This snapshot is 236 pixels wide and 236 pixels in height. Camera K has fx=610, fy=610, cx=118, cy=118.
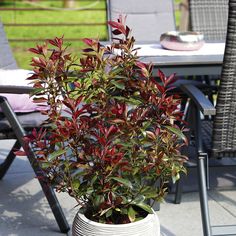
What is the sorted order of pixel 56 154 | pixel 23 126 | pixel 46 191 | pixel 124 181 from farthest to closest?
1. pixel 23 126
2. pixel 46 191
3. pixel 56 154
4. pixel 124 181

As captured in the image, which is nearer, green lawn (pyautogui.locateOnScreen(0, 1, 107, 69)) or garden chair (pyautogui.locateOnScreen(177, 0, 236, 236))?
garden chair (pyautogui.locateOnScreen(177, 0, 236, 236))

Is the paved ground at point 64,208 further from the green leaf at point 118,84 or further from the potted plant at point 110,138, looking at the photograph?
the green leaf at point 118,84

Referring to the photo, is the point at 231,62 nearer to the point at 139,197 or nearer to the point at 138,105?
the point at 138,105

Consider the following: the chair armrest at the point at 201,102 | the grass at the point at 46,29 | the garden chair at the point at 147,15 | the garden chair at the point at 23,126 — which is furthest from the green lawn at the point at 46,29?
the chair armrest at the point at 201,102

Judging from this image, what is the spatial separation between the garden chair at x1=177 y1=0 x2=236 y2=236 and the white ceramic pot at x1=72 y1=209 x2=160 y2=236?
0.46 metres

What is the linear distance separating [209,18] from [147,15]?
18.1 inches

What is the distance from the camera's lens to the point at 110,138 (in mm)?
2129

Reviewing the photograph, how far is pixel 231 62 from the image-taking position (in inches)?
96.0

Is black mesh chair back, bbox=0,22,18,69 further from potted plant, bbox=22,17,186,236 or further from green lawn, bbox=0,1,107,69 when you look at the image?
green lawn, bbox=0,1,107,69

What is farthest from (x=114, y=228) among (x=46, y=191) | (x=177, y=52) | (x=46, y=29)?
(x=46, y=29)

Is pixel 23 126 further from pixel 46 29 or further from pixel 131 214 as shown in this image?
pixel 46 29

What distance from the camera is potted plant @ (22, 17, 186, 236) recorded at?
2.15 metres

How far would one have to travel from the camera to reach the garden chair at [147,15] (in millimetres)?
4418

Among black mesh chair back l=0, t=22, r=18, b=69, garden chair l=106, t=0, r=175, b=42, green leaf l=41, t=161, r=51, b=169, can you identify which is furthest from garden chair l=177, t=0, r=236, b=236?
garden chair l=106, t=0, r=175, b=42
